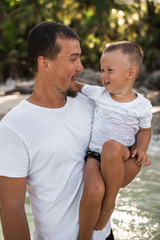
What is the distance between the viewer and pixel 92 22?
952 inches

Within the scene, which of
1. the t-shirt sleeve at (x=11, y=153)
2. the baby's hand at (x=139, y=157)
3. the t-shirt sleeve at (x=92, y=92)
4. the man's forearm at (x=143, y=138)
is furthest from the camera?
the t-shirt sleeve at (x=92, y=92)

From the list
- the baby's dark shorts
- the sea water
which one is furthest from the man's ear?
the sea water

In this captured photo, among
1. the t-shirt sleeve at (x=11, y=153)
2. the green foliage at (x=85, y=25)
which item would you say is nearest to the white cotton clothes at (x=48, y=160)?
the t-shirt sleeve at (x=11, y=153)

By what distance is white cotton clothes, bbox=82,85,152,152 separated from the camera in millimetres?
2270

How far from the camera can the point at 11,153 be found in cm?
175

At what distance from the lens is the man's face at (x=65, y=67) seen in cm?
→ 197

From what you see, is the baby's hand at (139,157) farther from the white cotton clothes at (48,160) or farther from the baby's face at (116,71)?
the baby's face at (116,71)

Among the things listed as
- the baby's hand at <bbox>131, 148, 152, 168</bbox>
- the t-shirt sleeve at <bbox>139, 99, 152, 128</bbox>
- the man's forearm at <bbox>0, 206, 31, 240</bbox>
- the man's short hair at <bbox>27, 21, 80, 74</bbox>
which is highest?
the man's short hair at <bbox>27, 21, 80, 74</bbox>

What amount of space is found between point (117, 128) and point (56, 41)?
0.72m

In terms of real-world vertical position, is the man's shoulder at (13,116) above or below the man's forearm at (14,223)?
above

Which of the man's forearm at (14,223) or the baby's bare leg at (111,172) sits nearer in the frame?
the man's forearm at (14,223)

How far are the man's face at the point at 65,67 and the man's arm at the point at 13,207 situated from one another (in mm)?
580

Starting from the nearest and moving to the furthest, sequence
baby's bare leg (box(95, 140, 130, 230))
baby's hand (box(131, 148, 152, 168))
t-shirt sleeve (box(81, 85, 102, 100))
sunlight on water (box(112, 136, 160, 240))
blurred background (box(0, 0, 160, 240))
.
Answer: baby's bare leg (box(95, 140, 130, 230)), baby's hand (box(131, 148, 152, 168)), t-shirt sleeve (box(81, 85, 102, 100)), sunlight on water (box(112, 136, 160, 240)), blurred background (box(0, 0, 160, 240))

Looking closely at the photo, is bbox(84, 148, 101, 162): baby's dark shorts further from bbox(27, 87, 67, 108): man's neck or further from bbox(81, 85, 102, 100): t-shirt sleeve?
bbox(81, 85, 102, 100): t-shirt sleeve
